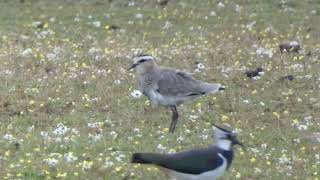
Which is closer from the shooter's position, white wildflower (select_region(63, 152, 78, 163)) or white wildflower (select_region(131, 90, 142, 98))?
white wildflower (select_region(63, 152, 78, 163))

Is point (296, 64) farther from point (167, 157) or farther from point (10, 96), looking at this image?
point (167, 157)

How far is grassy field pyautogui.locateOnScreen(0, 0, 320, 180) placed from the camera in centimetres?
1366

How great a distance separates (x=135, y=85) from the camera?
59.4ft

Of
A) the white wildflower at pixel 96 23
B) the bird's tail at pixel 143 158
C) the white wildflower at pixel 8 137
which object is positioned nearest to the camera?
the bird's tail at pixel 143 158

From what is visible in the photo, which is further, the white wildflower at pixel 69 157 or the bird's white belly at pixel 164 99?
the bird's white belly at pixel 164 99

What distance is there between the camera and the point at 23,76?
1853 cm

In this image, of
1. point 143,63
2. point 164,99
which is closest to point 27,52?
point 143,63

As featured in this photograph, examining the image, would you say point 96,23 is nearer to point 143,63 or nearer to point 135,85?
point 135,85

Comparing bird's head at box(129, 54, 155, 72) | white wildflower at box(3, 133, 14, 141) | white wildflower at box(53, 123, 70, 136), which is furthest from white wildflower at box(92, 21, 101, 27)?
white wildflower at box(3, 133, 14, 141)

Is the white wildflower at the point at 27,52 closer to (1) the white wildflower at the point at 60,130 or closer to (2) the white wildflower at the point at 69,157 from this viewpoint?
(1) the white wildflower at the point at 60,130

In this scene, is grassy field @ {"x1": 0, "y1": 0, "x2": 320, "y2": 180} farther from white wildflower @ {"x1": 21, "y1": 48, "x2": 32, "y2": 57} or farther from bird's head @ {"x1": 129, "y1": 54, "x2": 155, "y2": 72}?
bird's head @ {"x1": 129, "y1": 54, "x2": 155, "y2": 72}

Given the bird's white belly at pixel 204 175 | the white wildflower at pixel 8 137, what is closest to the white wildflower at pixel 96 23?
the white wildflower at pixel 8 137

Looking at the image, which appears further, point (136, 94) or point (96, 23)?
point (96, 23)

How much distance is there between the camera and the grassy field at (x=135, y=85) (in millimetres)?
13656
